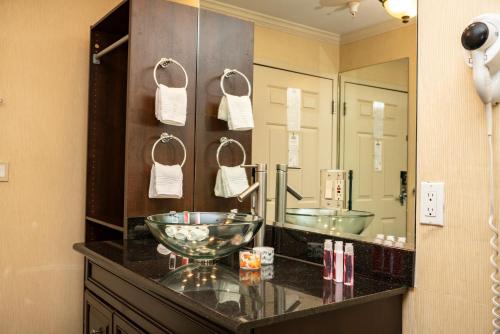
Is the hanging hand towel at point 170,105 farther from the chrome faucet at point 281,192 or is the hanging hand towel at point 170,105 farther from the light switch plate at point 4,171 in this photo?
the light switch plate at point 4,171

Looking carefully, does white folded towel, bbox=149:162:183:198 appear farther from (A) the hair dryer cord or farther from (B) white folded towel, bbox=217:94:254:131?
(A) the hair dryer cord

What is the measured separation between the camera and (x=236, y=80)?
2109mm

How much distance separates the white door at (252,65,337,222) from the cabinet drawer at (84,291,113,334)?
738 millimetres

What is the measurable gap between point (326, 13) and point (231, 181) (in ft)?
2.88

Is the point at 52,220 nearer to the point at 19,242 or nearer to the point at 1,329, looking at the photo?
the point at 19,242

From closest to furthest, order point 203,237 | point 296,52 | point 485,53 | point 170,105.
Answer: point 485,53 < point 203,237 < point 296,52 < point 170,105

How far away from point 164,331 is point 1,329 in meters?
1.39

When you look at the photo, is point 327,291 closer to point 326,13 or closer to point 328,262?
point 328,262

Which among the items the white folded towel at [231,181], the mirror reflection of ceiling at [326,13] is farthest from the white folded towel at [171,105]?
the mirror reflection of ceiling at [326,13]

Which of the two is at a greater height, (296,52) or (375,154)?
(296,52)

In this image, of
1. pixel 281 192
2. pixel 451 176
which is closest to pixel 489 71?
pixel 451 176

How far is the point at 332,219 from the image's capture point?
156 centimetres

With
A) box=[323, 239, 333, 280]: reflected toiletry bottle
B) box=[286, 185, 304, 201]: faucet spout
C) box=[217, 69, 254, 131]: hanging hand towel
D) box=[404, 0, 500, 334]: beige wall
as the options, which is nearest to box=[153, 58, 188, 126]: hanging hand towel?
box=[217, 69, 254, 131]: hanging hand towel

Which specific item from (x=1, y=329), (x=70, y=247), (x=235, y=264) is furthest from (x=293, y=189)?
(x=1, y=329)
